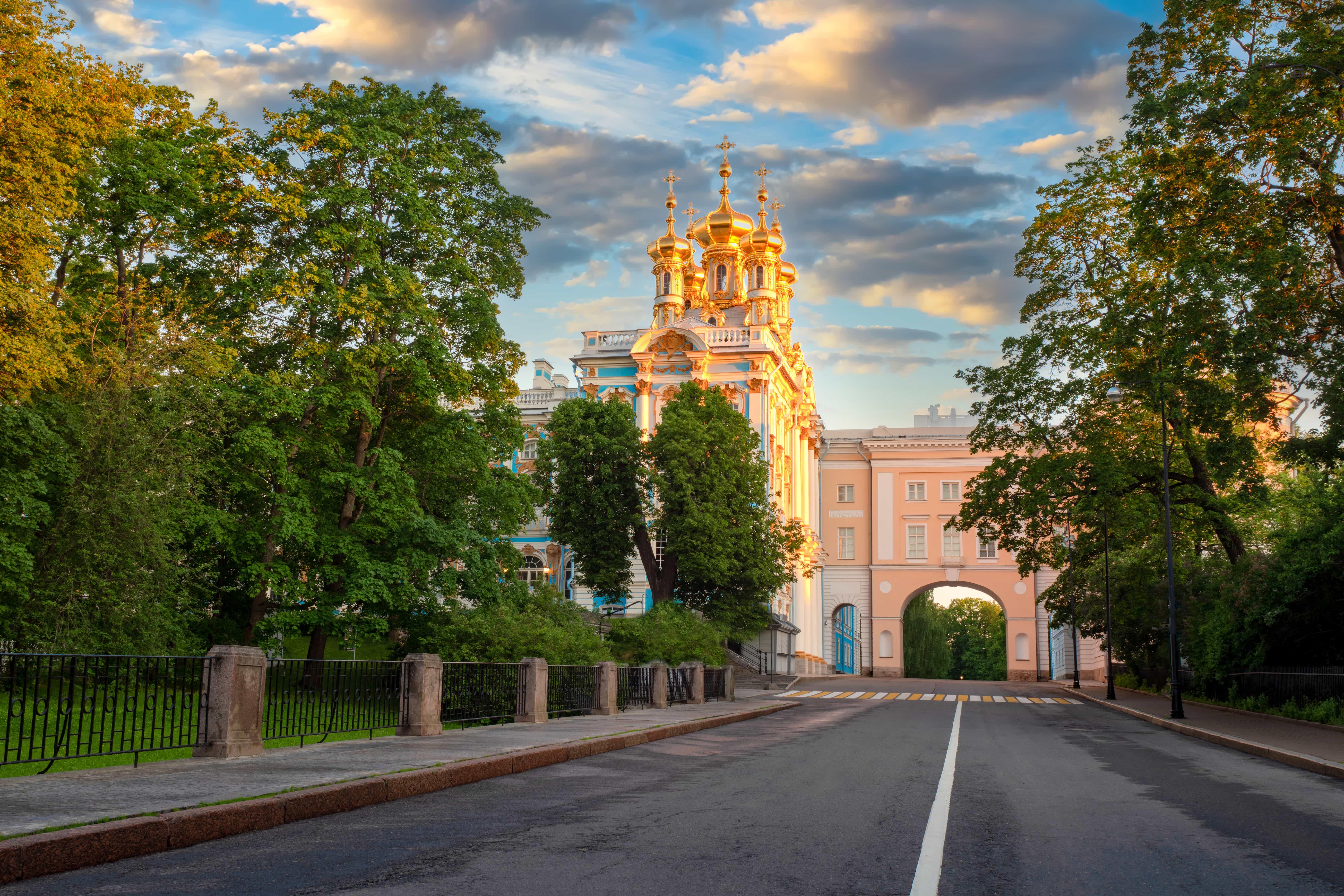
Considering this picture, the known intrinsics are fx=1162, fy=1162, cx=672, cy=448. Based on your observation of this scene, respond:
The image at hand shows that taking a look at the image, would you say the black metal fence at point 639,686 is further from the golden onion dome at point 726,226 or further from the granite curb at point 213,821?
the golden onion dome at point 726,226

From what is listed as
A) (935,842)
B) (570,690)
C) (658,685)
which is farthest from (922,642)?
(935,842)

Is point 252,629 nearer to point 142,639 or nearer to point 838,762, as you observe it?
point 142,639

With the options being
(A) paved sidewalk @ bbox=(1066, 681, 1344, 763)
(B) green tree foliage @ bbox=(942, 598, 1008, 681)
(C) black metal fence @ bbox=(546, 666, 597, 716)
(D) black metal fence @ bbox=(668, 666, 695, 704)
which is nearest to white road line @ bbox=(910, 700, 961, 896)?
(A) paved sidewalk @ bbox=(1066, 681, 1344, 763)

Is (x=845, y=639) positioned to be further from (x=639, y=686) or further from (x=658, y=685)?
(x=658, y=685)

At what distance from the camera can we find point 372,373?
26547mm

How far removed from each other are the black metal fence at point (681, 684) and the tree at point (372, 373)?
577cm

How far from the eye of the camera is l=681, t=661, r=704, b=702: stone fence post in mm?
32094

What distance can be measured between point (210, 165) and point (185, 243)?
204 centimetres

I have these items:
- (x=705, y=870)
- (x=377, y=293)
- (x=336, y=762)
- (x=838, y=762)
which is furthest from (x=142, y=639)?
(x=705, y=870)

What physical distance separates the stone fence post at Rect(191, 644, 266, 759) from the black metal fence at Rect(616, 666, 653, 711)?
1561 cm

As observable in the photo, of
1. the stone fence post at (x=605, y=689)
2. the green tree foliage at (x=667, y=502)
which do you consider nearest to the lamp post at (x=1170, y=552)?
the stone fence post at (x=605, y=689)

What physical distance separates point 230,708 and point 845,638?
74.6 meters

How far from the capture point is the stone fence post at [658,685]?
28.3 meters

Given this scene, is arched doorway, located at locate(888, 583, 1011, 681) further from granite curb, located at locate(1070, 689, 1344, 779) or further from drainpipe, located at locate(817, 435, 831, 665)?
granite curb, located at locate(1070, 689, 1344, 779)
